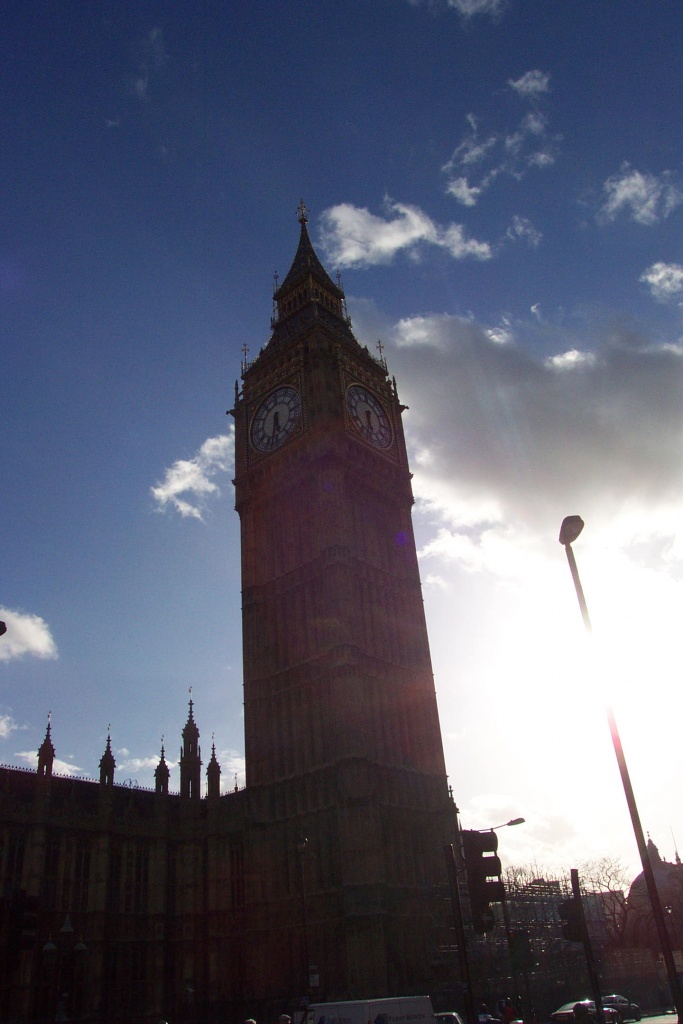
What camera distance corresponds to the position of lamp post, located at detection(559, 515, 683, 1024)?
1455 centimetres

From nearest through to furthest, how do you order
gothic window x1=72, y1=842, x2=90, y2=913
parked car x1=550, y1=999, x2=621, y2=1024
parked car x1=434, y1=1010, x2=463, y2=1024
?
parked car x1=434, y1=1010, x2=463, y2=1024, parked car x1=550, y1=999, x2=621, y2=1024, gothic window x1=72, y1=842, x2=90, y2=913

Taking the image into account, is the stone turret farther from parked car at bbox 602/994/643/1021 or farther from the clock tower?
parked car at bbox 602/994/643/1021

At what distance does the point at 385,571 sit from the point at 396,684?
327 inches

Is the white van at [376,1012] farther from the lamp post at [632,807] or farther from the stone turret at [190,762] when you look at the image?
the stone turret at [190,762]

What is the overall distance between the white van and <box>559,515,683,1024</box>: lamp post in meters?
9.62

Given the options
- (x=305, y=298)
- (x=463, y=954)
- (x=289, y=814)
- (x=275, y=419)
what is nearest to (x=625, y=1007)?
(x=289, y=814)

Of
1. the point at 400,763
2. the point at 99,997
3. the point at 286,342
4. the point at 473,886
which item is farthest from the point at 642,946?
the point at 473,886

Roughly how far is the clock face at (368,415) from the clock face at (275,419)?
171 inches

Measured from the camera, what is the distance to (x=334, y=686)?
50031mm

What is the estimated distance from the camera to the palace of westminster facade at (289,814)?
44406mm

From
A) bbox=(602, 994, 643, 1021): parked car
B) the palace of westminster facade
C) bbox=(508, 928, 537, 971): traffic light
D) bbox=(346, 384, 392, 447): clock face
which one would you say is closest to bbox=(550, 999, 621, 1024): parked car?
bbox=(602, 994, 643, 1021): parked car

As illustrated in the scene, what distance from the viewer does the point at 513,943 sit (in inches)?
712

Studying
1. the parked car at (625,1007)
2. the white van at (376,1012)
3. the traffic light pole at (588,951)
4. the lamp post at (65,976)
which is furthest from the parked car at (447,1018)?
the lamp post at (65,976)

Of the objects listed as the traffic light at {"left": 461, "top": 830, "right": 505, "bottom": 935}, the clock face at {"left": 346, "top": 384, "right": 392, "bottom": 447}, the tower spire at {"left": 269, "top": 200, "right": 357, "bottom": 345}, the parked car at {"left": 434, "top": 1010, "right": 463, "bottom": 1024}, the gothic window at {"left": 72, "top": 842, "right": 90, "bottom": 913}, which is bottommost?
the parked car at {"left": 434, "top": 1010, "right": 463, "bottom": 1024}
